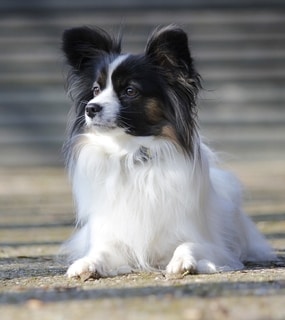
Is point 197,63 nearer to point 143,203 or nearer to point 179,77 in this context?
point 179,77

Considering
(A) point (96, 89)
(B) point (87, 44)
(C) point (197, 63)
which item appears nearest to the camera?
(A) point (96, 89)

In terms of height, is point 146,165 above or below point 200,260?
above

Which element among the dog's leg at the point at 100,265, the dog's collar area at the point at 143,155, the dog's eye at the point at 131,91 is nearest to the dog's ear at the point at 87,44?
the dog's eye at the point at 131,91

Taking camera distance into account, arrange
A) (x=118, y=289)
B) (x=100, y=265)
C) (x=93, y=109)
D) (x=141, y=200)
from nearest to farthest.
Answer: (x=118, y=289), (x=100, y=265), (x=93, y=109), (x=141, y=200)

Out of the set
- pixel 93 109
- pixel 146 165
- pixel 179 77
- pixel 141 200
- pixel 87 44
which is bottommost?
pixel 141 200

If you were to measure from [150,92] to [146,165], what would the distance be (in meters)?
0.39

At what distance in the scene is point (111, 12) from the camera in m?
10.4

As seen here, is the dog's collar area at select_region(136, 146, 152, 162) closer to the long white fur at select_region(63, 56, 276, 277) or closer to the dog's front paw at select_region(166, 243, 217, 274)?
the long white fur at select_region(63, 56, 276, 277)

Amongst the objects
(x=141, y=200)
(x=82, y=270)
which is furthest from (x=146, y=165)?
(x=82, y=270)

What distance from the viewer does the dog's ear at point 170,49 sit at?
455cm

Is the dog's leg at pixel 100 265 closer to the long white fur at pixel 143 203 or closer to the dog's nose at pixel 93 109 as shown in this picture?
the long white fur at pixel 143 203

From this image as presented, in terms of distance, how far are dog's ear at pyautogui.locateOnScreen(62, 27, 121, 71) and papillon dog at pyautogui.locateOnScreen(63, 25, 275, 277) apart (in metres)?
0.08

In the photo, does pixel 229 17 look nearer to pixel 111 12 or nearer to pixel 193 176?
pixel 111 12

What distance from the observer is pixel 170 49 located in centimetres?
458
